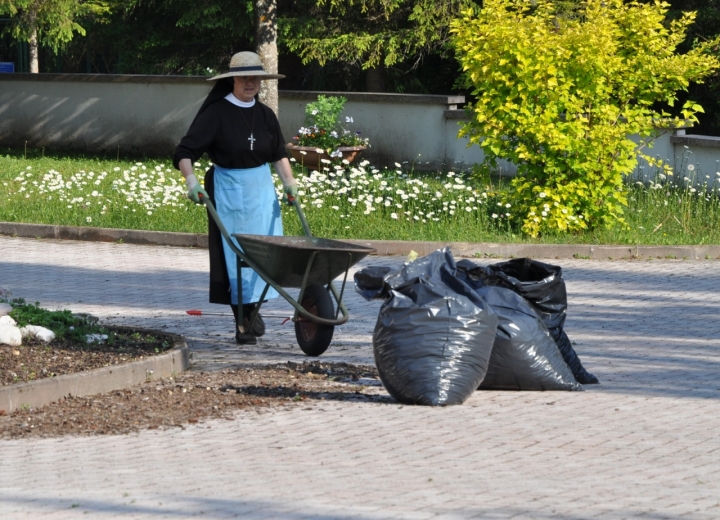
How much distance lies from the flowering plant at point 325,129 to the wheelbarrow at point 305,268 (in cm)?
1160

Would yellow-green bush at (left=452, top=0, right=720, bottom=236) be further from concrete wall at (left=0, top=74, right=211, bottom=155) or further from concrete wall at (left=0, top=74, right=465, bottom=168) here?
concrete wall at (left=0, top=74, right=211, bottom=155)

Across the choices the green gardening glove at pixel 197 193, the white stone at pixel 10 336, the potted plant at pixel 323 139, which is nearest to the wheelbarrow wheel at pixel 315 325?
the green gardening glove at pixel 197 193

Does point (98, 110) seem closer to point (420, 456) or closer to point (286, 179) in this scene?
point (286, 179)

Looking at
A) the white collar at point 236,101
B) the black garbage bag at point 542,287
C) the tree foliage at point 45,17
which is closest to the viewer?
the black garbage bag at point 542,287

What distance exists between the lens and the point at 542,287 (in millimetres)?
7281

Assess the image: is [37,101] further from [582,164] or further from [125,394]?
[125,394]

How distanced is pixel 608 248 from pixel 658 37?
2.43 m

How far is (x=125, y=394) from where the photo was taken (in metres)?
6.89

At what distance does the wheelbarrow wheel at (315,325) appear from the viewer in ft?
25.8

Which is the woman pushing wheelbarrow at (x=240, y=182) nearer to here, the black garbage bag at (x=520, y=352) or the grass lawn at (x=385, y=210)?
the black garbage bag at (x=520, y=352)

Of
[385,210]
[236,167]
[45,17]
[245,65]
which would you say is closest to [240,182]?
[236,167]

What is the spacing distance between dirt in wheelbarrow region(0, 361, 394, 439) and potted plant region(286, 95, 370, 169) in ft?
38.9

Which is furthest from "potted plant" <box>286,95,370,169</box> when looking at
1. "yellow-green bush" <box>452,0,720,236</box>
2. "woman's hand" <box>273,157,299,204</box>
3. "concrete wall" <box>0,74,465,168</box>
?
"woman's hand" <box>273,157,299,204</box>

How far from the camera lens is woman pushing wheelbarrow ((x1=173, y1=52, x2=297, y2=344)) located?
8.46m
